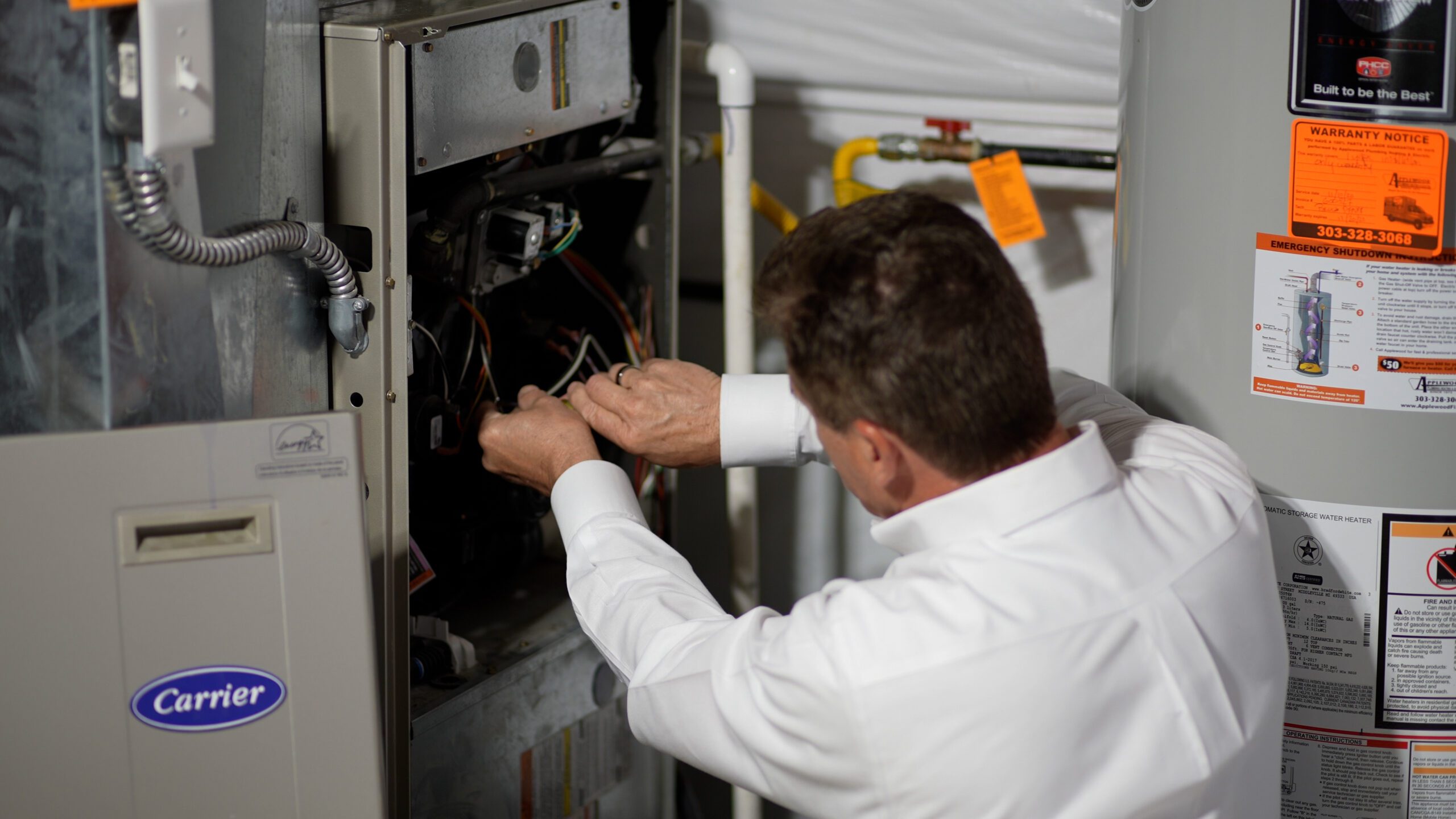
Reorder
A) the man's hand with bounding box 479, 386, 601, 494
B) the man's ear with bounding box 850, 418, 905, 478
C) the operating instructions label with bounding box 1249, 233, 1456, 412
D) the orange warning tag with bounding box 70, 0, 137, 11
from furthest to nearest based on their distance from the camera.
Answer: the man's hand with bounding box 479, 386, 601, 494 < the operating instructions label with bounding box 1249, 233, 1456, 412 < the man's ear with bounding box 850, 418, 905, 478 < the orange warning tag with bounding box 70, 0, 137, 11

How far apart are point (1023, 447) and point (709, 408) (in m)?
0.37

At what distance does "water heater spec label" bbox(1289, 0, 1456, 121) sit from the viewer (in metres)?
0.89

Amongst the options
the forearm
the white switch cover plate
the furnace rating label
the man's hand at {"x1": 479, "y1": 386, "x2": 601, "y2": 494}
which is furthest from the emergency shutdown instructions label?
the white switch cover plate

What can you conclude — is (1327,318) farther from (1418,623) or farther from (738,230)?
(738,230)

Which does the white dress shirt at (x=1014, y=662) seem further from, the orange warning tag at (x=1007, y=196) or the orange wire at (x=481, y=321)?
the orange warning tag at (x=1007, y=196)

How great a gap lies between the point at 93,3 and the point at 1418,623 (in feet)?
3.59

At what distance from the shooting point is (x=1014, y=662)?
748 mm

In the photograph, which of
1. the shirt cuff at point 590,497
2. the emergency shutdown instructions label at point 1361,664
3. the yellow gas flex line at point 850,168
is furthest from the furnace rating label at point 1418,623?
the yellow gas flex line at point 850,168

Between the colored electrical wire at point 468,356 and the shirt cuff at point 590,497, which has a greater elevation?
the colored electrical wire at point 468,356

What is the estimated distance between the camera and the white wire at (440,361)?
108 cm

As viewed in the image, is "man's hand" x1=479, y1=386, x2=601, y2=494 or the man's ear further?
"man's hand" x1=479, y1=386, x2=601, y2=494

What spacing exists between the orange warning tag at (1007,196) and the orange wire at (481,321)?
0.64m

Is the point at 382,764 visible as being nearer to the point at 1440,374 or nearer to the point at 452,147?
the point at 452,147

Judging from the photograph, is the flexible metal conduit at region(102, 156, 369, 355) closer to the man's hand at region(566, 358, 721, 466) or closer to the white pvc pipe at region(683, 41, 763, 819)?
the man's hand at region(566, 358, 721, 466)
